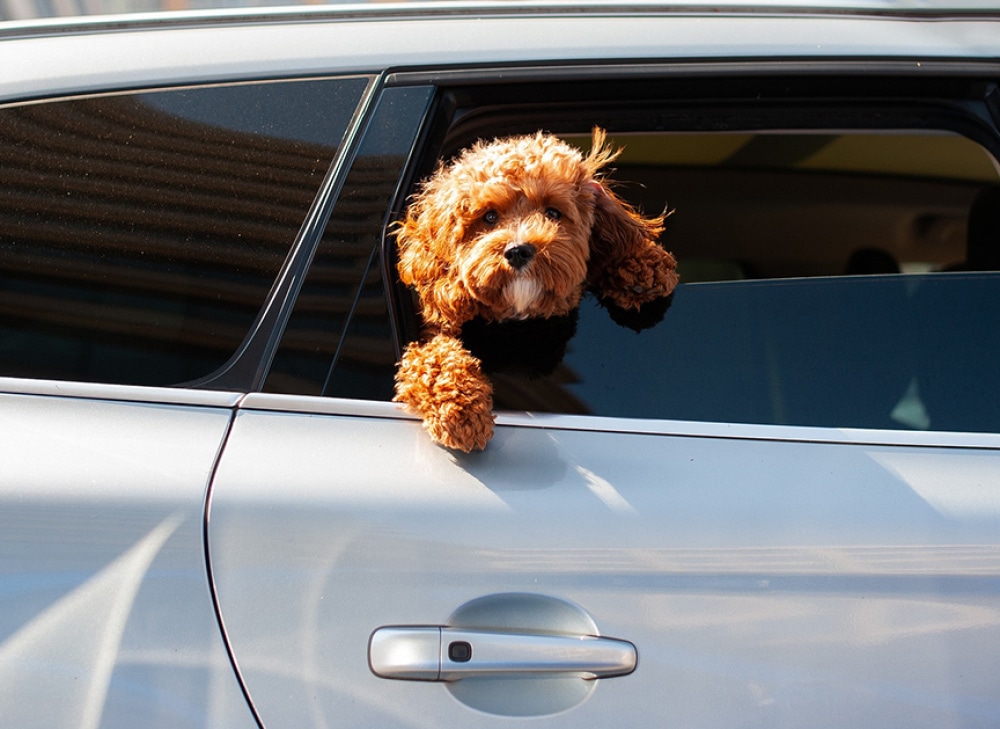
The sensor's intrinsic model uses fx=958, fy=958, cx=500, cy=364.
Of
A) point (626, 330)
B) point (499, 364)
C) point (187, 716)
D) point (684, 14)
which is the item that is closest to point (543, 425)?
point (499, 364)

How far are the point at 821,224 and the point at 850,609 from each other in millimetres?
1419

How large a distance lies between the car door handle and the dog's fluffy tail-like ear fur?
646 mm

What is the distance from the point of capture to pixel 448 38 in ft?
5.86

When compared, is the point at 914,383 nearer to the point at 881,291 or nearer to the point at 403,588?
the point at 881,291

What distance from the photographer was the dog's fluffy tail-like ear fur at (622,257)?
5.72ft

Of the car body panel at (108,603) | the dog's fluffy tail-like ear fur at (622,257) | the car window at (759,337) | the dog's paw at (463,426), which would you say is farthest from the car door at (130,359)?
the dog's fluffy tail-like ear fur at (622,257)

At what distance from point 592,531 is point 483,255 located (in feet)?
1.55

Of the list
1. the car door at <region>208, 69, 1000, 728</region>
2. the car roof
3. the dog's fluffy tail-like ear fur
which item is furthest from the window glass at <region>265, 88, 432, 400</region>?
the dog's fluffy tail-like ear fur

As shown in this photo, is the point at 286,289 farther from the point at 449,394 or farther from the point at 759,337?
the point at 759,337

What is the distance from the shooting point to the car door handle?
146cm

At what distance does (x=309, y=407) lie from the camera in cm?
158

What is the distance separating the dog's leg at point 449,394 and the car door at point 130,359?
283 mm

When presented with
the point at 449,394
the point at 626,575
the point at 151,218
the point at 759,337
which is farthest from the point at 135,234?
the point at 759,337

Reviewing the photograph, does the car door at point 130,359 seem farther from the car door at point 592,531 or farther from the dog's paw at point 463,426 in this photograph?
the dog's paw at point 463,426
